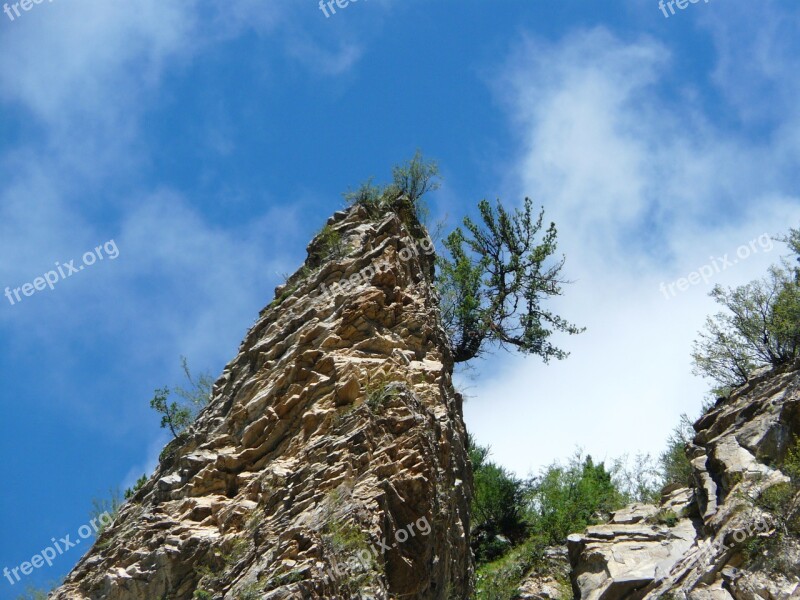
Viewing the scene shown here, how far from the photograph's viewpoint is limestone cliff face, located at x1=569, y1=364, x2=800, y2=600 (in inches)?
567

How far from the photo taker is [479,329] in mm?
24969

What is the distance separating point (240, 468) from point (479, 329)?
416 inches

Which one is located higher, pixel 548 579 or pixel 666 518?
pixel 666 518

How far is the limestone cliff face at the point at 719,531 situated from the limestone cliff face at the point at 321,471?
3.28 meters

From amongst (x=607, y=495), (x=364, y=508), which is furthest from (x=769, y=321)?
(x=364, y=508)

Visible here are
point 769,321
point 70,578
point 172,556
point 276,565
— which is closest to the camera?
point 276,565

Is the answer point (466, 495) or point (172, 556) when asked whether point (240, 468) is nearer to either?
point (172, 556)

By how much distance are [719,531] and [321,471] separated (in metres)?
7.99

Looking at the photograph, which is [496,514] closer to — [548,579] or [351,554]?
[548,579]

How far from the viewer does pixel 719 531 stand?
15.9 metres

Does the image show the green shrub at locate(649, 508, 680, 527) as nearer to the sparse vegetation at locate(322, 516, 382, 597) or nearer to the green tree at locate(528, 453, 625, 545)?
the green tree at locate(528, 453, 625, 545)

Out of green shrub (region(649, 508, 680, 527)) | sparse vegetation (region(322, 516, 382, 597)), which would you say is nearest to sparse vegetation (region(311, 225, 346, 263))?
sparse vegetation (region(322, 516, 382, 597))

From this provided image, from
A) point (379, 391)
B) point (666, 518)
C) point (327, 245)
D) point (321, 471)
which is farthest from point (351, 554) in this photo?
point (327, 245)

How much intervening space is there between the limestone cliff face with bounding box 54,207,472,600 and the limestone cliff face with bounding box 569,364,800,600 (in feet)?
10.8
